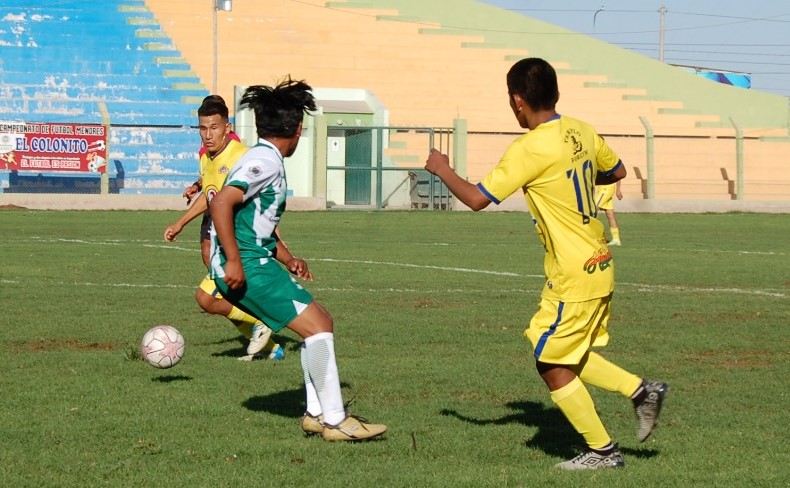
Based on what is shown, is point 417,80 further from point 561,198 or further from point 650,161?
point 561,198

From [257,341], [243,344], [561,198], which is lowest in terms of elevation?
[243,344]

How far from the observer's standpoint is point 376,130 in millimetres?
34312

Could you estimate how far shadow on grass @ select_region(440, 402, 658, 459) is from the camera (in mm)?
5715

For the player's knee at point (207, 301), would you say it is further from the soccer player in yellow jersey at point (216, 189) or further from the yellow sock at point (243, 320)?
the yellow sock at point (243, 320)

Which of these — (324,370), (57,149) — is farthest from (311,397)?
(57,149)

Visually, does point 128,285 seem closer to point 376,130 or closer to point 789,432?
point 789,432

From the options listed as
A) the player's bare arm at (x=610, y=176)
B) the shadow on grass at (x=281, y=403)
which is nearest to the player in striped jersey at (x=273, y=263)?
the shadow on grass at (x=281, y=403)

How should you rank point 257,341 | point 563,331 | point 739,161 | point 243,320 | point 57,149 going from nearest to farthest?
point 563,331
point 257,341
point 243,320
point 57,149
point 739,161

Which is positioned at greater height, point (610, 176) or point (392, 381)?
point (610, 176)

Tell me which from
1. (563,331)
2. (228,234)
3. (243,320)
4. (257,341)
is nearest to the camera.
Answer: (563,331)

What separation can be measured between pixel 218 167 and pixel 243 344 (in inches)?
55.0

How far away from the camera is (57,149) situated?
30219 millimetres

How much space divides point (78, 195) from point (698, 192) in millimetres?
19078

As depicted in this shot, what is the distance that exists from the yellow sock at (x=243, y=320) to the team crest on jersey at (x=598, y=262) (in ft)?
12.1
